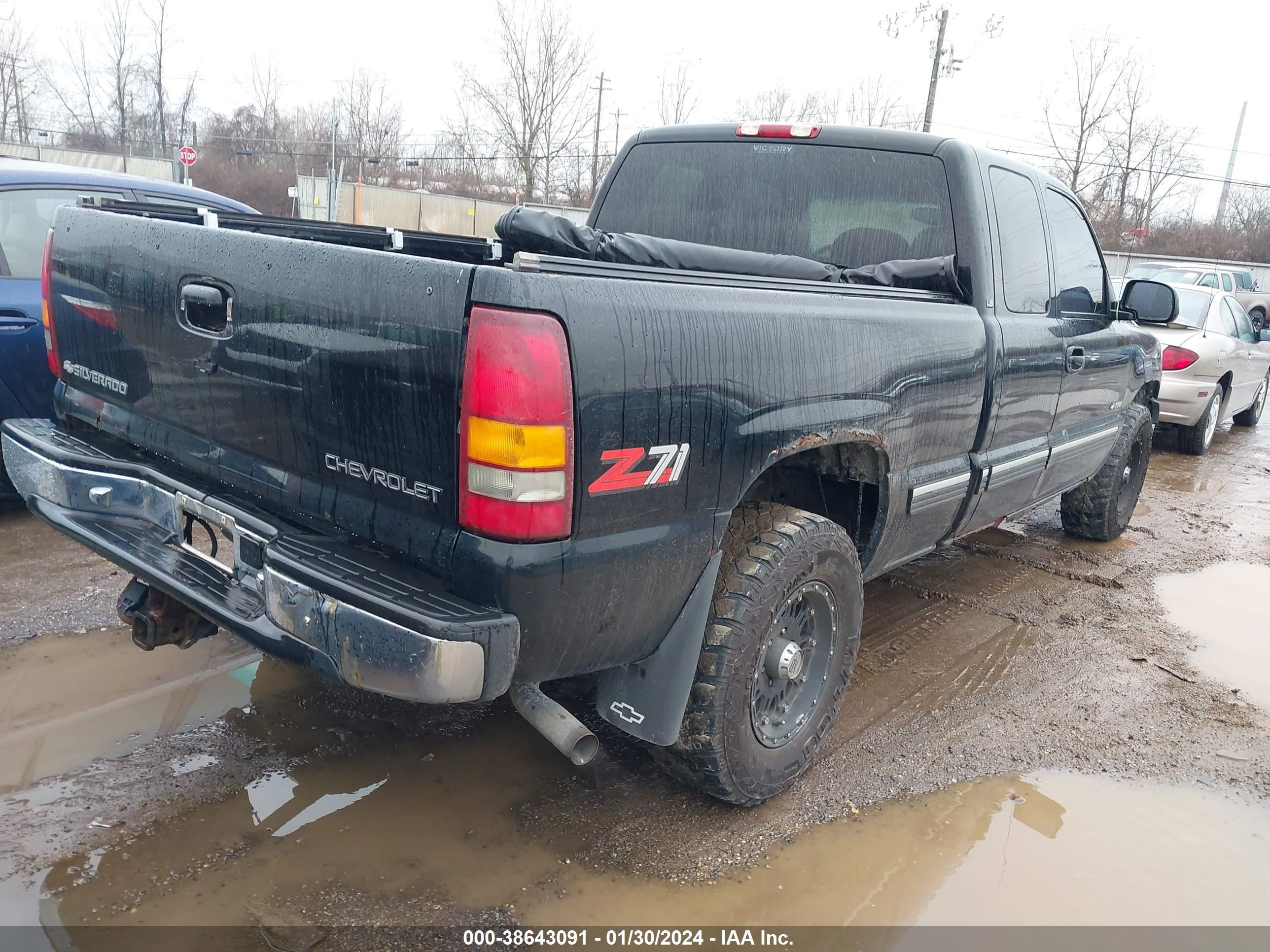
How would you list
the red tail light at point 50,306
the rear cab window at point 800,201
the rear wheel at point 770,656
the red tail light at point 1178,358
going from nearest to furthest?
1. the rear wheel at point 770,656
2. the red tail light at point 50,306
3. the rear cab window at point 800,201
4. the red tail light at point 1178,358

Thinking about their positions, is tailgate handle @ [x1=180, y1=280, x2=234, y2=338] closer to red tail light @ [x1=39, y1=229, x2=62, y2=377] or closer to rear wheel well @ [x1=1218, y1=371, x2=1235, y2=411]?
red tail light @ [x1=39, y1=229, x2=62, y2=377]

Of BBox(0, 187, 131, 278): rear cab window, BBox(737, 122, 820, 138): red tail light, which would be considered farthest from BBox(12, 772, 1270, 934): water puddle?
BBox(0, 187, 131, 278): rear cab window

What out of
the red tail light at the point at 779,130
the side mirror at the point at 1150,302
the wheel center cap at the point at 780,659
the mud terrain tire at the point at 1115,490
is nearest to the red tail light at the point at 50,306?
the wheel center cap at the point at 780,659

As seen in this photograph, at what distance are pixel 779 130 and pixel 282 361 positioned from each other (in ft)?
8.01

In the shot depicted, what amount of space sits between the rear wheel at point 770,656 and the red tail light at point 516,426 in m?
0.74

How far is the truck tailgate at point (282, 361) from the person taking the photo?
1977mm

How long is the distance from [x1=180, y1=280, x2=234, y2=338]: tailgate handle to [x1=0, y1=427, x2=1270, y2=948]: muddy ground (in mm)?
1321

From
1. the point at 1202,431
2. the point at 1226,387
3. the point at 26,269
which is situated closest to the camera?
the point at 26,269

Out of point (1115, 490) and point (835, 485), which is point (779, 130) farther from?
point (1115, 490)

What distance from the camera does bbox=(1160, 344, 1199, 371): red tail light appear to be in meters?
8.75

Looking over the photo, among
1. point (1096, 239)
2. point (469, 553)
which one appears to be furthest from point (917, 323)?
point (1096, 239)

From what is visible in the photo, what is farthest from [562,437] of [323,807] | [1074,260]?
[1074,260]

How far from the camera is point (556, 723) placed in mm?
A: 2195

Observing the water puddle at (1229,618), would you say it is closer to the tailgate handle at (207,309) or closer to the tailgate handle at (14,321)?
the tailgate handle at (207,309)
